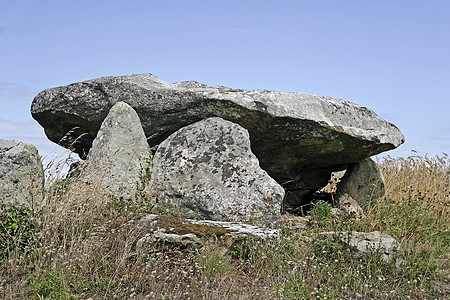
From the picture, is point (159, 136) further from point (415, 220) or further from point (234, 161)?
point (415, 220)

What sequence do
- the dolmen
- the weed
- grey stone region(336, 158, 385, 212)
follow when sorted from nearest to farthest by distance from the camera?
1. the weed
2. the dolmen
3. grey stone region(336, 158, 385, 212)

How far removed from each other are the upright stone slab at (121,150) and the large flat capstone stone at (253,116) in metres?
0.48

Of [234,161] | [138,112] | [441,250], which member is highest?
[138,112]

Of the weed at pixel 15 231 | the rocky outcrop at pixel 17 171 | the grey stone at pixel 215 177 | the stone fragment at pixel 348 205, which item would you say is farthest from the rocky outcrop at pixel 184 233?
the stone fragment at pixel 348 205

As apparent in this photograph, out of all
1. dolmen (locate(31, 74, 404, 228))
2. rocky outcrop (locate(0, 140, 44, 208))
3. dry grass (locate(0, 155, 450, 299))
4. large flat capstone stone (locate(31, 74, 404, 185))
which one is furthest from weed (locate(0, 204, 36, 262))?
large flat capstone stone (locate(31, 74, 404, 185))

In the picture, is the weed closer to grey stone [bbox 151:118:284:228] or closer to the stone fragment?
grey stone [bbox 151:118:284:228]

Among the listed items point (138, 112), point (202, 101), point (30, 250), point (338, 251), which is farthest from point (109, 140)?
point (338, 251)

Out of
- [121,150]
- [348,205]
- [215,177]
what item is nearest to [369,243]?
[215,177]

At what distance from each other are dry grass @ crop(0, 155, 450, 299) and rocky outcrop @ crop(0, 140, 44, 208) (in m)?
0.66

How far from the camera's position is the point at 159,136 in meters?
10.0

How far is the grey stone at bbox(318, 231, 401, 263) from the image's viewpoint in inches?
266

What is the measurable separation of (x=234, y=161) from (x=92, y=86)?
3.40m

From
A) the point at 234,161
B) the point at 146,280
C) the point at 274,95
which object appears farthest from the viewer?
the point at 274,95

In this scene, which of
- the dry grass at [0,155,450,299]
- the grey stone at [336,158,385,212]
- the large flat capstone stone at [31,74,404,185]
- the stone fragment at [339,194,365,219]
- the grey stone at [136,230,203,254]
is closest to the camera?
the dry grass at [0,155,450,299]
